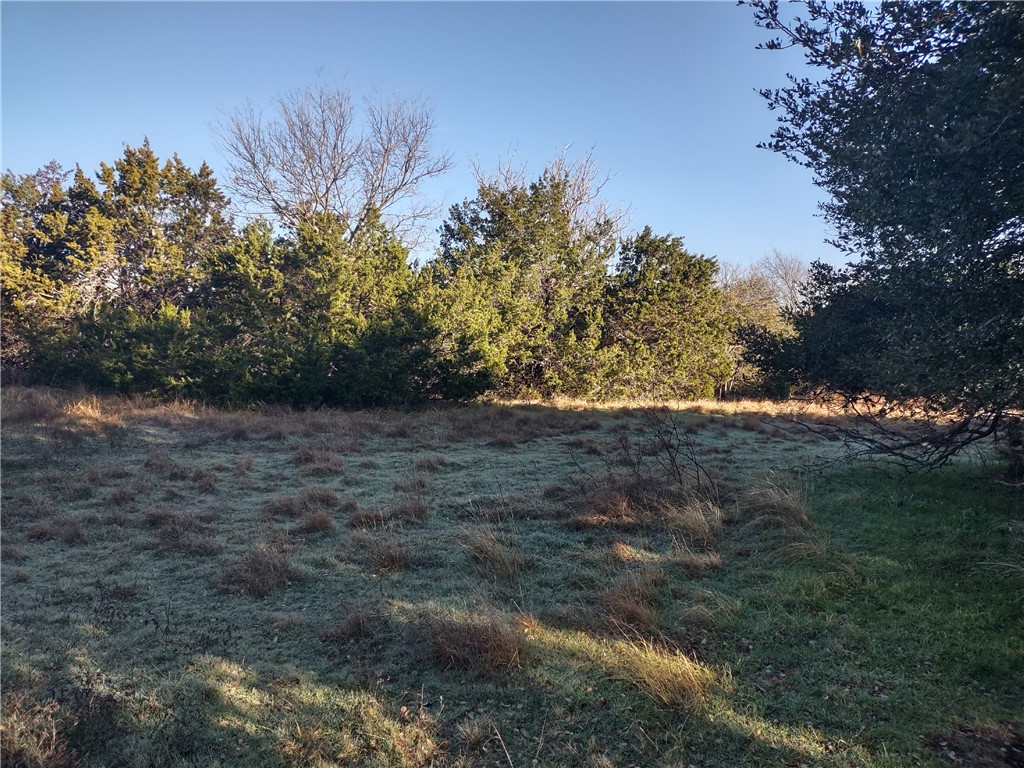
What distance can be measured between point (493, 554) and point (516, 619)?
1.09 m

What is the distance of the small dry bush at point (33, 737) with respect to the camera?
8.45ft

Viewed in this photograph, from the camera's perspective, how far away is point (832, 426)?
11719 mm

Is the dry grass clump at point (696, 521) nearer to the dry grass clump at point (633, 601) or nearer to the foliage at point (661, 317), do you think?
the dry grass clump at point (633, 601)

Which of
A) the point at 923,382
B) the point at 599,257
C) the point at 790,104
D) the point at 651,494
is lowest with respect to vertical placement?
the point at 651,494

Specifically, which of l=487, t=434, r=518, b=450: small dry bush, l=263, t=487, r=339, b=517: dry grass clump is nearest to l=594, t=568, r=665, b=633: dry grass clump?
l=263, t=487, r=339, b=517: dry grass clump

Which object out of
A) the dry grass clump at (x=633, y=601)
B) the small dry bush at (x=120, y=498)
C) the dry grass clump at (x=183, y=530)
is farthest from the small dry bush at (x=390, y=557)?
the small dry bush at (x=120, y=498)

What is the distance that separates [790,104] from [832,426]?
840cm

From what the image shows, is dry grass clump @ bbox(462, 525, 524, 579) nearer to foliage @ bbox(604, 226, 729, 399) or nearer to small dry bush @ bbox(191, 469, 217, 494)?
small dry bush @ bbox(191, 469, 217, 494)

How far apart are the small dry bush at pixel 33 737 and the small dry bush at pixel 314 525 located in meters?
2.95

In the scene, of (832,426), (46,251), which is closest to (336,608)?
(832,426)

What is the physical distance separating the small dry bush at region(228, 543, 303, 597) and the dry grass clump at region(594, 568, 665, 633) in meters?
2.55

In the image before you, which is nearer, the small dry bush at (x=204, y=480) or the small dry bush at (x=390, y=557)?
the small dry bush at (x=390, y=557)

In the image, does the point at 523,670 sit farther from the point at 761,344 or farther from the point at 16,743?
the point at 761,344

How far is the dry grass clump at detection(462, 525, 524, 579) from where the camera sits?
478cm
